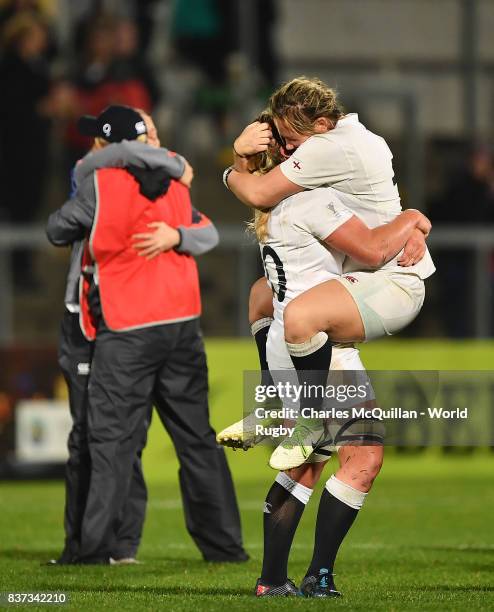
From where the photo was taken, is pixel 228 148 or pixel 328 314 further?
pixel 228 148

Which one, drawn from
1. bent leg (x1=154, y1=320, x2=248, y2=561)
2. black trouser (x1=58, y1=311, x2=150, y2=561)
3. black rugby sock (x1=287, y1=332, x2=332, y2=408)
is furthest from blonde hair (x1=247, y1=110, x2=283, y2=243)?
black trouser (x1=58, y1=311, x2=150, y2=561)

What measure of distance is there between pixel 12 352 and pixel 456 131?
18.8 feet

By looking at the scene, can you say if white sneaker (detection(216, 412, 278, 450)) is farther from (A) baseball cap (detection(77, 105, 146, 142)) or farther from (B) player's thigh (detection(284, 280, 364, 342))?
(A) baseball cap (detection(77, 105, 146, 142))

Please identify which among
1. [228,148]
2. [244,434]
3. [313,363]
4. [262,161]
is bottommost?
[244,434]

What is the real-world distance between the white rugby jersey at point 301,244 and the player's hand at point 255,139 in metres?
0.25

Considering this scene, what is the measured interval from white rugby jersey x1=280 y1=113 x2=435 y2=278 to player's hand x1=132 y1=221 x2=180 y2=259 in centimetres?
177

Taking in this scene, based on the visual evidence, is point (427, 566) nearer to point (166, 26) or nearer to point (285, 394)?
point (285, 394)

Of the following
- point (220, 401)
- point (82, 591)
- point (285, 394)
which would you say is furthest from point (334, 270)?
point (220, 401)

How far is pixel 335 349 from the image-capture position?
648 centimetres

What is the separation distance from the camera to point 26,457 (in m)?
13.8

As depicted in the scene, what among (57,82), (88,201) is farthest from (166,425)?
(57,82)

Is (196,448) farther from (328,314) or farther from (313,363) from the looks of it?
(328,314)

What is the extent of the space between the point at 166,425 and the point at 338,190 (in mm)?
2368

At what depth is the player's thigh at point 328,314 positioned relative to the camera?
20.7 feet
